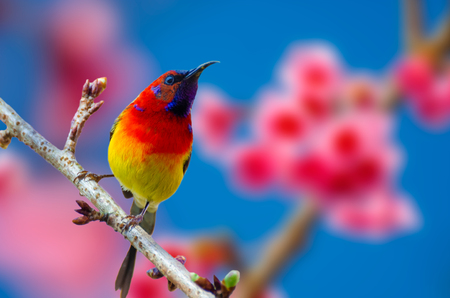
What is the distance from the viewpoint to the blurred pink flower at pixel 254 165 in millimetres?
1084

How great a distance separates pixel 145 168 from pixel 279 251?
0.69 metres

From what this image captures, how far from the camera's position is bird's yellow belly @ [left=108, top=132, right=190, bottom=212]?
0.46 metres

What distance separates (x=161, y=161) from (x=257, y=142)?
65cm

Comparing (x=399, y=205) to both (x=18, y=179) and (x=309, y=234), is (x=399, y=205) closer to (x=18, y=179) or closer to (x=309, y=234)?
(x=309, y=234)

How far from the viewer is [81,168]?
460 millimetres

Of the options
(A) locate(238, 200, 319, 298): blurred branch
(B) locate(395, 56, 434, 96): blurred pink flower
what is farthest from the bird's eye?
(B) locate(395, 56, 434, 96): blurred pink flower

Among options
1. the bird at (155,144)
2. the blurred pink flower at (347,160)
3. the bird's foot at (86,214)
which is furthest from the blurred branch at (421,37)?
the bird's foot at (86,214)

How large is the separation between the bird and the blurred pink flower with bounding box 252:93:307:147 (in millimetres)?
615

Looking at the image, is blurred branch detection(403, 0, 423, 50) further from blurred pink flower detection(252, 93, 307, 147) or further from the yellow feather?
the yellow feather

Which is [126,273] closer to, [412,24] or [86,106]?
[86,106]

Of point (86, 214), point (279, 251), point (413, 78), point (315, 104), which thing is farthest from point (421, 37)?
point (86, 214)

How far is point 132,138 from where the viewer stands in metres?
0.46

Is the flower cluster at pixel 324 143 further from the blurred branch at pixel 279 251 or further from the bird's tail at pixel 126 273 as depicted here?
the bird's tail at pixel 126 273

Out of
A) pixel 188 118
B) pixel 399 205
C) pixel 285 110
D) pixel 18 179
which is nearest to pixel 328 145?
pixel 285 110
